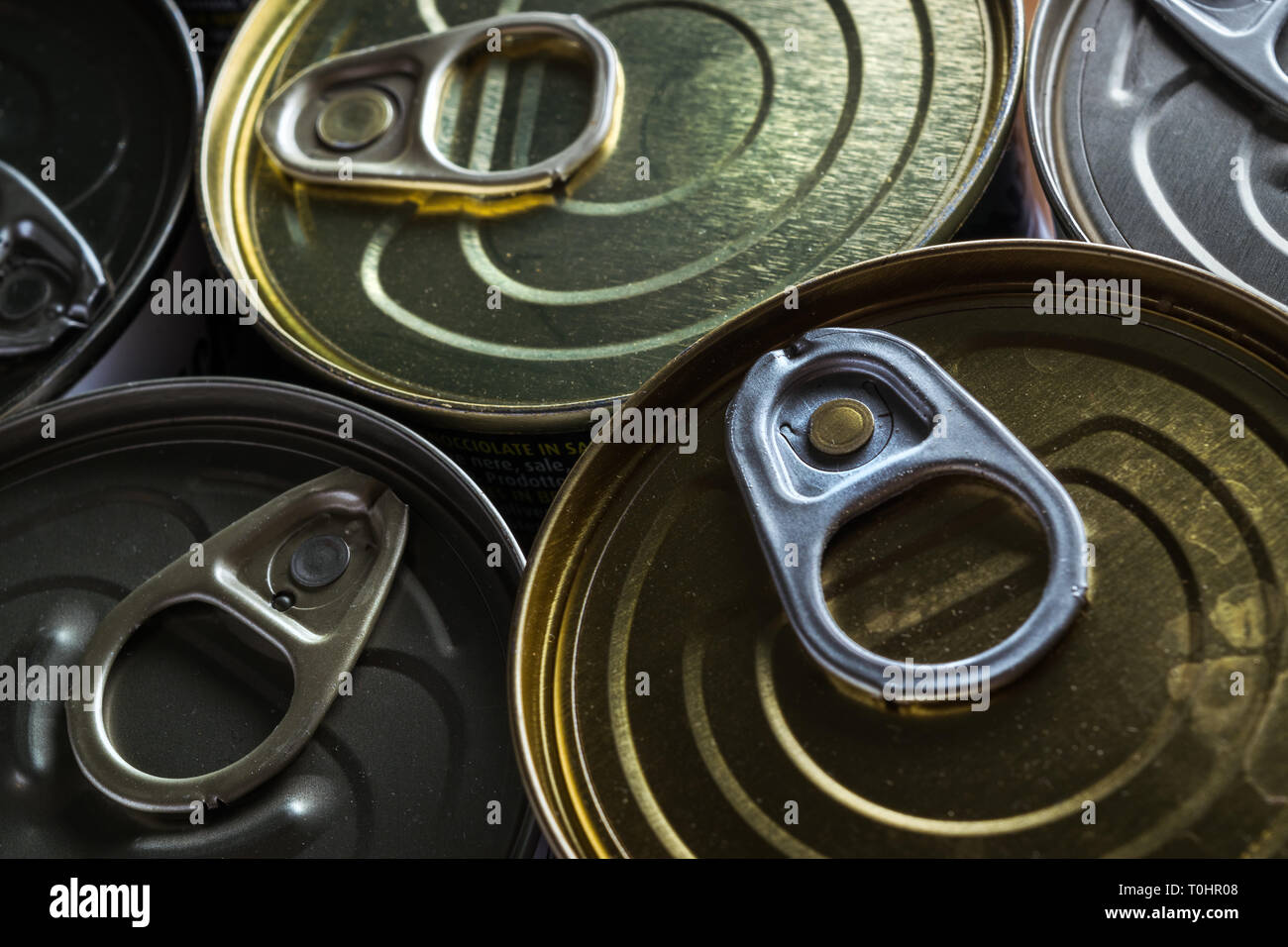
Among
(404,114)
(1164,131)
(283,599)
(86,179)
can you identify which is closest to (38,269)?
(86,179)

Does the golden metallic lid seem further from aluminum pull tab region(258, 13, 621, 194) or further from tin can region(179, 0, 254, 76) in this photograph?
tin can region(179, 0, 254, 76)

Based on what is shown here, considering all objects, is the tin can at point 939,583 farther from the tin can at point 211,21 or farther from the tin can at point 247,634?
the tin can at point 211,21

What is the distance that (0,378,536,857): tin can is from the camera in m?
0.81

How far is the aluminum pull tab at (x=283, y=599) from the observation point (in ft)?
2.68

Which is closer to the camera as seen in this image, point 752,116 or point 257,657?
point 257,657

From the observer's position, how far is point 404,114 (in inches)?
44.6

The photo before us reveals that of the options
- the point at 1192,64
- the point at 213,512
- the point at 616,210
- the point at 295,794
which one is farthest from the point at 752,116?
the point at 295,794

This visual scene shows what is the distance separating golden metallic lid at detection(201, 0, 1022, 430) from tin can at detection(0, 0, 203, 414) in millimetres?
110

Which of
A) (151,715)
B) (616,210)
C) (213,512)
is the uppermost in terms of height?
(616,210)

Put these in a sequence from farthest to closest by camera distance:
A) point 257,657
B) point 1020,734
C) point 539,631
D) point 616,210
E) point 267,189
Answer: point 267,189, point 616,210, point 257,657, point 539,631, point 1020,734

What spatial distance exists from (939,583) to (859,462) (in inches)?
4.3

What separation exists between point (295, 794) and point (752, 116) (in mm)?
699
